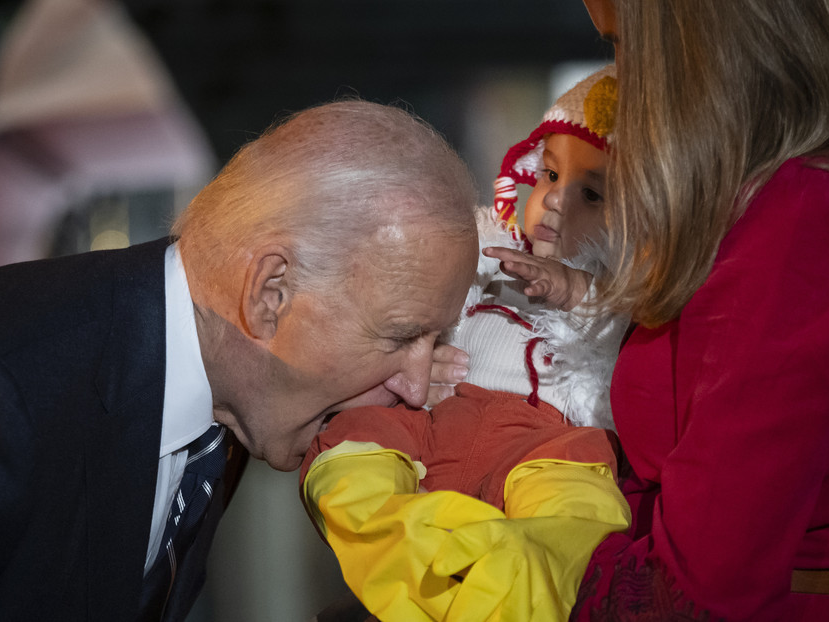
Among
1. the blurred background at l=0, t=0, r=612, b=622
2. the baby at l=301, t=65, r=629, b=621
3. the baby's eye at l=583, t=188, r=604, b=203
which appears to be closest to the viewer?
the baby at l=301, t=65, r=629, b=621

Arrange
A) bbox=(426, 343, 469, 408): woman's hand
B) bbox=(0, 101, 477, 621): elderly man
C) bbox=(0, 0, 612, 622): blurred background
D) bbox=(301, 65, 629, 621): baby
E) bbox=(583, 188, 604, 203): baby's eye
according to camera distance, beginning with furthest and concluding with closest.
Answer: bbox=(0, 0, 612, 622): blurred background, bbox=(583, 188, 604, 203): baby's eye, bbox=(426, 343, 469, 408): woman's hand, bbox=(0, 101, 477, 621): elderly man, bbox=(301, 65, 629, 621): baby

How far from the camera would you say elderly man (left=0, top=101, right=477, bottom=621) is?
129cm

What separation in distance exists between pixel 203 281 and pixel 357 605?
0.64 meters

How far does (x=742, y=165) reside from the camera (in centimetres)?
107

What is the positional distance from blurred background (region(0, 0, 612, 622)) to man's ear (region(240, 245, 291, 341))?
101 inches

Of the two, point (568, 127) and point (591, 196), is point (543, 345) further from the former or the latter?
point (568, 127)

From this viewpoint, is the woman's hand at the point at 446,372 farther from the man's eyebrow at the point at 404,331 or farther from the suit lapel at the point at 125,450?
the suit lapel at the point at 125,450

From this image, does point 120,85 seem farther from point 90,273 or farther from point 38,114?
point 90,273

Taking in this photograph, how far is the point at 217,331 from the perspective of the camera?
150 centimetres

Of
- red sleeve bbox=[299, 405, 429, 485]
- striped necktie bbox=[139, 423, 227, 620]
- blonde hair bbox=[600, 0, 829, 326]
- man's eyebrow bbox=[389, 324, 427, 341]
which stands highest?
blonde hair bbox=[600, 0, 829, 326]

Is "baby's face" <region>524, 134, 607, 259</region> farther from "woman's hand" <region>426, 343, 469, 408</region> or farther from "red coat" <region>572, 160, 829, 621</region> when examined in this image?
"red coat" <region>572, 160, 829, 621</region>

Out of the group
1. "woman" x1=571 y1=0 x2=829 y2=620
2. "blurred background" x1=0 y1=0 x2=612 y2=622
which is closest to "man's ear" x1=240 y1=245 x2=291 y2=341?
"woman" x1=571 y1=0 x2=829 y2=620

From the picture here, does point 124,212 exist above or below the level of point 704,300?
below

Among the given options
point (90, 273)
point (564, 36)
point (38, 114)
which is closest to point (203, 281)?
point (90, 273)
